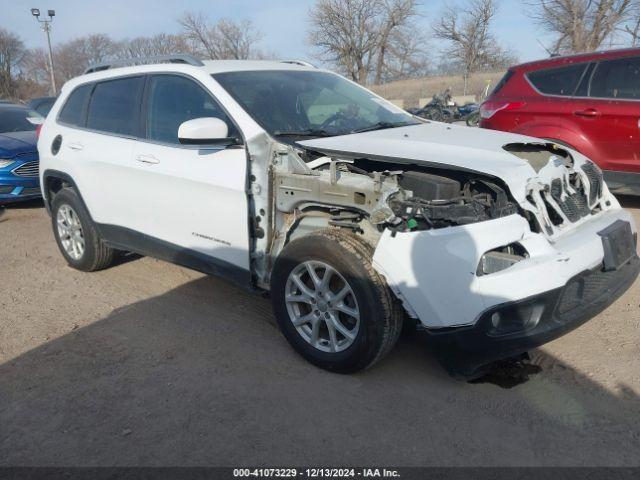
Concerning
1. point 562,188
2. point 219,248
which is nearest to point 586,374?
point 562,188

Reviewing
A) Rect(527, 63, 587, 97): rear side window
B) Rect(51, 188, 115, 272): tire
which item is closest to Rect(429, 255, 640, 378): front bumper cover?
Rect(51, 188, 115, 272): tire

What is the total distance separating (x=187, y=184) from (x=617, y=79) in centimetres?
498

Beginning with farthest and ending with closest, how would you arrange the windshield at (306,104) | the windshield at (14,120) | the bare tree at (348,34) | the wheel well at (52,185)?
the bare tree at (348,34) < the windshield at (14,120) < the wheel well at (52,185) < the windshield at (306,104)

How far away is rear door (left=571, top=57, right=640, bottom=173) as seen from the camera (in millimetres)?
5938

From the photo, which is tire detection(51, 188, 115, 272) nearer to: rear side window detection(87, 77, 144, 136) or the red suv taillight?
rear side window detection(87, 77, 144, 136)

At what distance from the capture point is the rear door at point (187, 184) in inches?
144

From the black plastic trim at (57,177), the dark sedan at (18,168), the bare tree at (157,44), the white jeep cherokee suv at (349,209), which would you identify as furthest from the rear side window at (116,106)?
the bare tree at (157,44)

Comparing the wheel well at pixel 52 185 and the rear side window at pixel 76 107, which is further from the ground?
the rear side window at pixel 76 107

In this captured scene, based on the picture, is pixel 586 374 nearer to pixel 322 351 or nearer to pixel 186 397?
pixel 322 351

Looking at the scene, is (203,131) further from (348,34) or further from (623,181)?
(348,34)

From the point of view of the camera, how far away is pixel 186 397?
316 cm

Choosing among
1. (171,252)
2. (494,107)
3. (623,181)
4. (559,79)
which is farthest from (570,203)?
(494,107)

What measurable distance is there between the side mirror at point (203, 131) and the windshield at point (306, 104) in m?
0.25

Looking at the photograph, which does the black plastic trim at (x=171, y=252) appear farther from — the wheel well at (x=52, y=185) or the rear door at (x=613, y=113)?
the rear door at (x=613, y=113)
